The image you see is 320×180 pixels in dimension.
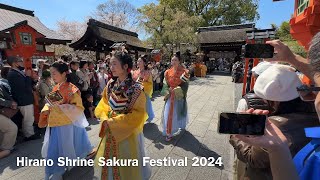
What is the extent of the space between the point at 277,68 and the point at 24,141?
473 centimetres

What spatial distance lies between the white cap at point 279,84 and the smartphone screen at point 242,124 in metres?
0.56

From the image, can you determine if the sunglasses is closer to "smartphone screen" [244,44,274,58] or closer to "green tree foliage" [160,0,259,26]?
"smartphone screen" [244,44,274,58]

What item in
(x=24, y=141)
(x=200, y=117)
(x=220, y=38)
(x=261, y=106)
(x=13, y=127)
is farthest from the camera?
(x=220, y=38)

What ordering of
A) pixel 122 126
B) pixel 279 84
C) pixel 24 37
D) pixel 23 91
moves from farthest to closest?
pixel 24 37 → pixel 23 91 → pixel 122 126 → pixel 279 84

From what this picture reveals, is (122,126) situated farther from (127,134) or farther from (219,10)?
(219,10)

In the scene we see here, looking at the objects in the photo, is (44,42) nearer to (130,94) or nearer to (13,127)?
(13,127)

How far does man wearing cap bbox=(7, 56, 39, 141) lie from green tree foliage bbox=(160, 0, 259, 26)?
2605cm

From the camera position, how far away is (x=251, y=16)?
30.6 meters

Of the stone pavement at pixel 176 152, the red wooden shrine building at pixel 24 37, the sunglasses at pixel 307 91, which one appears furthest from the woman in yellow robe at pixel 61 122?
the sunglasses at pixel 307 91

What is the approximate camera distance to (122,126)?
228 centimetres

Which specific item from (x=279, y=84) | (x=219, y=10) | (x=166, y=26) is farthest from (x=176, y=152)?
(x=219, y=10)

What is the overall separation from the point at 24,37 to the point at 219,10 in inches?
1137

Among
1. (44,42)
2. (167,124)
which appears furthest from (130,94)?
(44,42)

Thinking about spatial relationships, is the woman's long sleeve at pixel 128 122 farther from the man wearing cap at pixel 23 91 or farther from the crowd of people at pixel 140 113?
the man wearing cap at pixel 23 91
